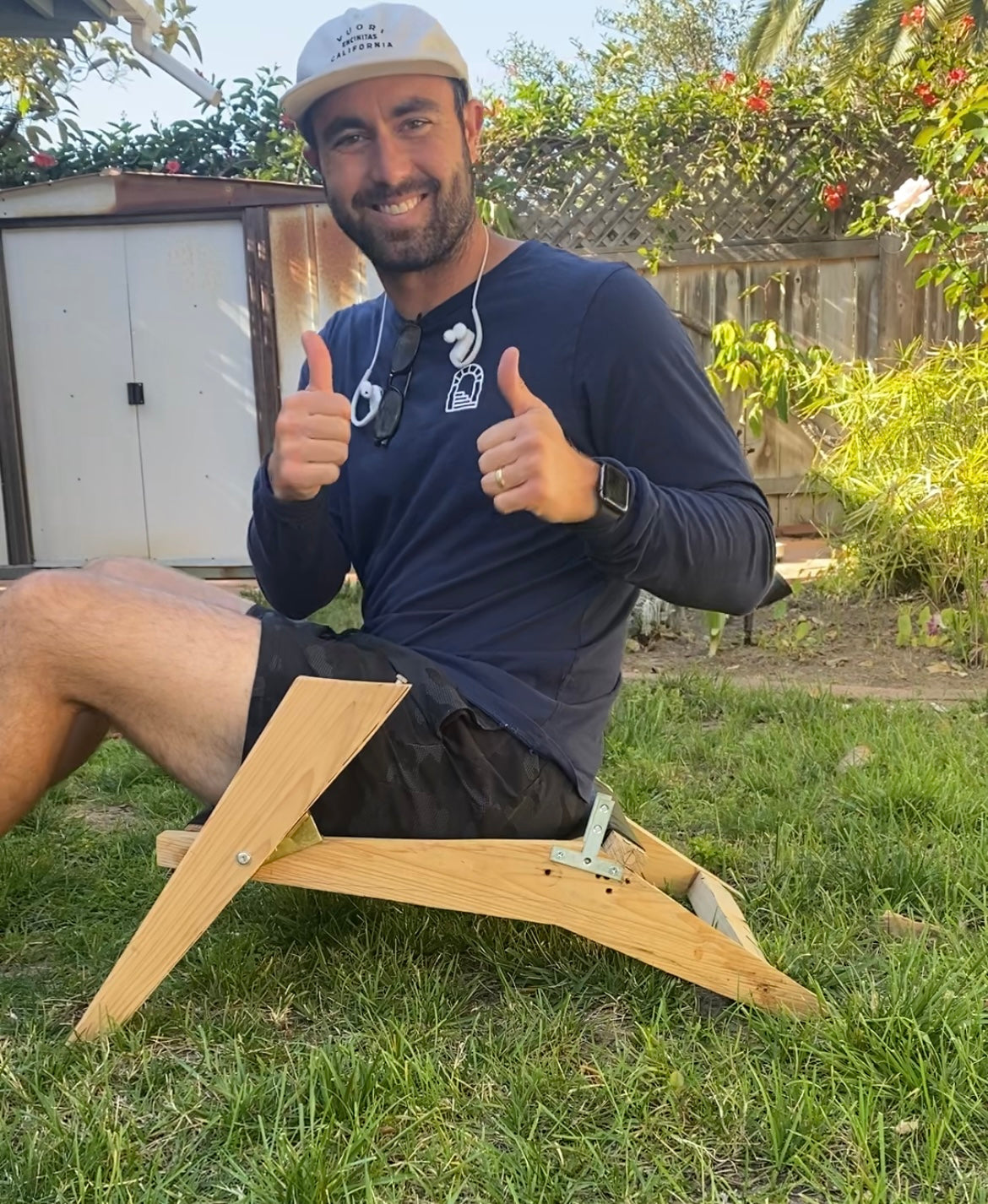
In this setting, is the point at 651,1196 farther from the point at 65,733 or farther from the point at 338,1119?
the point at 65,733

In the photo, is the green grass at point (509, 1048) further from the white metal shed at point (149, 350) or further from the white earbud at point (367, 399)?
the white metal shed at point (149, 350)

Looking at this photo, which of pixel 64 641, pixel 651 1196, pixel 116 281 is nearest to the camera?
pixel 651 1196

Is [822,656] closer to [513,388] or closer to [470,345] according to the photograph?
[470,345]

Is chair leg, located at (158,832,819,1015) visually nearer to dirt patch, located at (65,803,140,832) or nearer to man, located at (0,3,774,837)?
man, located at (0,3,774,837)

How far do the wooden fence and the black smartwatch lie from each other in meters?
4.67

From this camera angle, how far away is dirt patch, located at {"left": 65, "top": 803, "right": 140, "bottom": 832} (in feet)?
8.74

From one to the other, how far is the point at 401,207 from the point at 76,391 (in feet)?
14.9

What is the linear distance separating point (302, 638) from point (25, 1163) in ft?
2.66

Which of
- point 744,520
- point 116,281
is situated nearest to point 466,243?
point 744,520

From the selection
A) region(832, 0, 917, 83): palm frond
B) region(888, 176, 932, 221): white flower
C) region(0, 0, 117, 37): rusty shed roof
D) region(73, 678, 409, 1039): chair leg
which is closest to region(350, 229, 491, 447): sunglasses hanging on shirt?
region(73, 678, 409, 1039): chair leg

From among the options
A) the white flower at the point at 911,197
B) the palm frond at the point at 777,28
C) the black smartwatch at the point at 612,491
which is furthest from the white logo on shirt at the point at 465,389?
the palm frond at the point at 777,28

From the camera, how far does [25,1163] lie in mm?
1355

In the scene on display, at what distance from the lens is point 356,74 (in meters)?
1.91

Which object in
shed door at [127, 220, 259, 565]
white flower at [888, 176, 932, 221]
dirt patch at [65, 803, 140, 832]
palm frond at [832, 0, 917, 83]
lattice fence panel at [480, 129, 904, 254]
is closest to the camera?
dirt patch at [65, 803, 140, 832]
